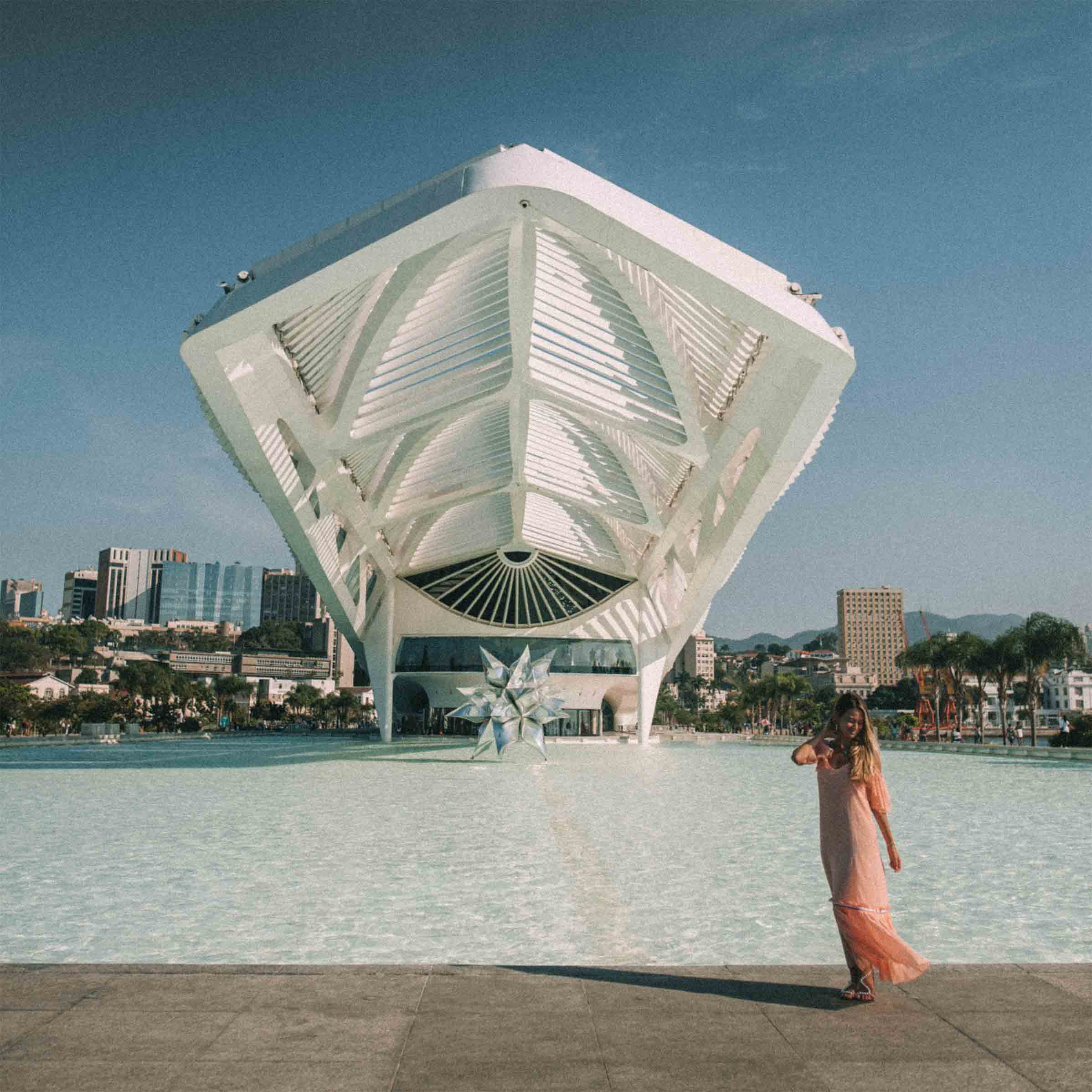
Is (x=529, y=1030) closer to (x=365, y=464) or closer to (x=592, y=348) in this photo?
(x=592, y=348)

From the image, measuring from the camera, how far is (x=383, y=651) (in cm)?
4259

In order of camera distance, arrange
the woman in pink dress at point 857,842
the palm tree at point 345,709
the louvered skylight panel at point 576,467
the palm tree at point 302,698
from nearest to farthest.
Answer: the woman in pink dress at point 857,842, the louvered skylight panel at point 576,467, the palm tree at point 345,709, the palm tree at point 302,698

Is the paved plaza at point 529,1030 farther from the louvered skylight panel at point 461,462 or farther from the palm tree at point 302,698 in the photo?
the palm tree at point 302,698

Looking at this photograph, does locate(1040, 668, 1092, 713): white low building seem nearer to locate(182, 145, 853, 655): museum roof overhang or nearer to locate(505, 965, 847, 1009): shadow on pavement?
locate(182, 145, 853, 655): museum roof overhang

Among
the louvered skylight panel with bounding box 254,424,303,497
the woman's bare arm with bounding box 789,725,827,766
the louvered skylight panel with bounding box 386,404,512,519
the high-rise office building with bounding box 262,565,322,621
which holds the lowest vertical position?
the woman's bare arm with bounding box 789,725,827,766

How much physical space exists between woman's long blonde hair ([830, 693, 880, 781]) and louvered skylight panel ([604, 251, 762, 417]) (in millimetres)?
15911

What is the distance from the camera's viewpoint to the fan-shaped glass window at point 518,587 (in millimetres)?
44375

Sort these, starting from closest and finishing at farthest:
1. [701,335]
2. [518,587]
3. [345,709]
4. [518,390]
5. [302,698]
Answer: [701,335] → [518,390] → [518,587] → [345,709] → [302,698]

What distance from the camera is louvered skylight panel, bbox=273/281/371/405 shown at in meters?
20.0

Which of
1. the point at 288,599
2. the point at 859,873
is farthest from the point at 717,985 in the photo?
the point at 288,599

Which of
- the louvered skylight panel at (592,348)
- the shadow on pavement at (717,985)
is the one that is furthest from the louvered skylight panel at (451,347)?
the shadow on pavement at (717,985)

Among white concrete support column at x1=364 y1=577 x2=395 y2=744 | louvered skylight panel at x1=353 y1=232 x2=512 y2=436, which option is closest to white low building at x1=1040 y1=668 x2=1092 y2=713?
white concrete support column at x1=364 y1=577 x2=395 y2=744

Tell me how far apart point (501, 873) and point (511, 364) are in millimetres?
16987

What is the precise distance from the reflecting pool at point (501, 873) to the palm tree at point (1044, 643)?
81.8 ft
